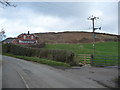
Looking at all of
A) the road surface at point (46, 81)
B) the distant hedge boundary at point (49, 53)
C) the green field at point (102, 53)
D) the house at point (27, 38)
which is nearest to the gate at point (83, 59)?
the green field at point (102, 53)

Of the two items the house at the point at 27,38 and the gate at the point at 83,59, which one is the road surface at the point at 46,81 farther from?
the house at the point at 27,38

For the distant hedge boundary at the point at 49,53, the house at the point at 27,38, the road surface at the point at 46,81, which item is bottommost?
the road surface at the point at 46,81

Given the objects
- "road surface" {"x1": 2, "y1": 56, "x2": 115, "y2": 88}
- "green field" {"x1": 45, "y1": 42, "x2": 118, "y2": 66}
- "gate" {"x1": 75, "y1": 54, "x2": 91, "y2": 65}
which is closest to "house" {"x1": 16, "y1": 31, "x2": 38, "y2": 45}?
"green field" {"x1": 45, "y1": 42, "x2": 118, "y2": 66}

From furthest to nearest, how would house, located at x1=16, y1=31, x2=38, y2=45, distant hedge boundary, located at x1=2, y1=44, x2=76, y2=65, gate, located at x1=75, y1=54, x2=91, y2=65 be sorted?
house, located at x1=16, y1=31, x2=38, y2=45 → distant hedge boundary, located at x1=2, y1=44, x2=76, y2=65 → gate, located at x1=75, y1=54, x2=91, y2=65

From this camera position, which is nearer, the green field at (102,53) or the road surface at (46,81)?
the road surface at (46,81)

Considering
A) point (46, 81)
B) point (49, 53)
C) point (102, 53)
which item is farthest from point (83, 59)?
point (102, 53)

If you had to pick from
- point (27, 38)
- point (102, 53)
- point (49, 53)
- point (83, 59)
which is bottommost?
point (102, 53)

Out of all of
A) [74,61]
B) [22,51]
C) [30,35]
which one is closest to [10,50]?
[22,51]

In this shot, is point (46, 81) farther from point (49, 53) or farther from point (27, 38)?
point (27, 38)

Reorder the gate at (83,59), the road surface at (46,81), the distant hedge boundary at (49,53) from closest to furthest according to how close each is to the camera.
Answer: the road surface at (46,81), the gate at (83,59), the distant hedge boundary at (49,53)

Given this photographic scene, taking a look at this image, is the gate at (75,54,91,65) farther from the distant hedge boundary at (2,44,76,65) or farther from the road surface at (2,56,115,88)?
the road surface at (2,56,115,88)

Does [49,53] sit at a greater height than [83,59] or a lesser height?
greater

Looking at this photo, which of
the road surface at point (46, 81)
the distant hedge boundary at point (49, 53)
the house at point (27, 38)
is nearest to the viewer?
the road surface at point (46, 81)

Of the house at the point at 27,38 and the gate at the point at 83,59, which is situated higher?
the house at the point at 27,38
